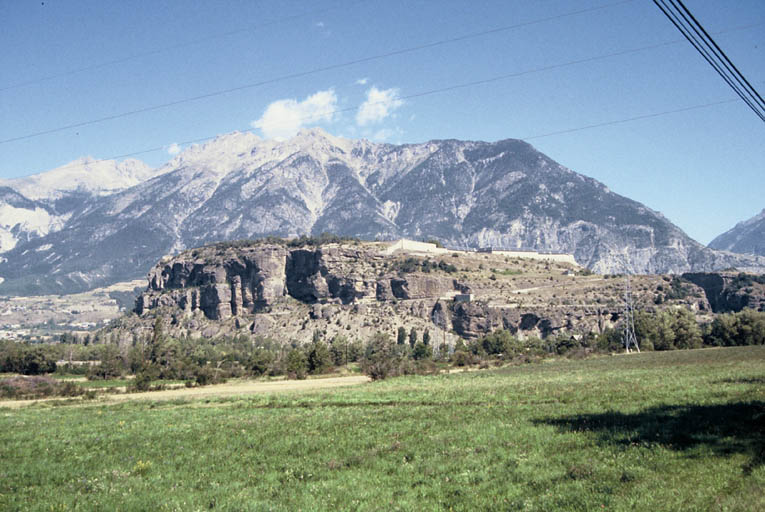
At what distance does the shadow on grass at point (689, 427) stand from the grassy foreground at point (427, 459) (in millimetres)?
71

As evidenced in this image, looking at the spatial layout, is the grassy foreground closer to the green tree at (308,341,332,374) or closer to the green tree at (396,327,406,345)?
the green tree at (308,341,332,374)

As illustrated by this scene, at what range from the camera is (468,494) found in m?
16.0

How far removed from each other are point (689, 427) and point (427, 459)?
29.6 ft

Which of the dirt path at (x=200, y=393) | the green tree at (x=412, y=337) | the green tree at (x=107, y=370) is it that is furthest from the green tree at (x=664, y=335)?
the green tree at (x=107, y=370)

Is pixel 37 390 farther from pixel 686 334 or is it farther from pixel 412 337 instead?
pixel 412 337

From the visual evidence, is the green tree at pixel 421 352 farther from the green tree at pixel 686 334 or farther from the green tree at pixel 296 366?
the green tree at pixel 686 334

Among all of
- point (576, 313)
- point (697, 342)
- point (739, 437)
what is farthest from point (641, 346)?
point (739, 437)

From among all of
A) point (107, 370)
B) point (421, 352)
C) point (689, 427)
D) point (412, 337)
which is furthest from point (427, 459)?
point (412, 337)

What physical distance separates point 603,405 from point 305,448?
1432 centimetres

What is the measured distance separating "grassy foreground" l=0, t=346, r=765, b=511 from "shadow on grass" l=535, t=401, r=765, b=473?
0.07 meters

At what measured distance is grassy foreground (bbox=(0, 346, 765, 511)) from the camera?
15453mm

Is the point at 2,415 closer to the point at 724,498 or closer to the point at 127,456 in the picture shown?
the point at 127,456

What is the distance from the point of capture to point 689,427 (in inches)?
806

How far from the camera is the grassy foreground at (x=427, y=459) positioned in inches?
608
